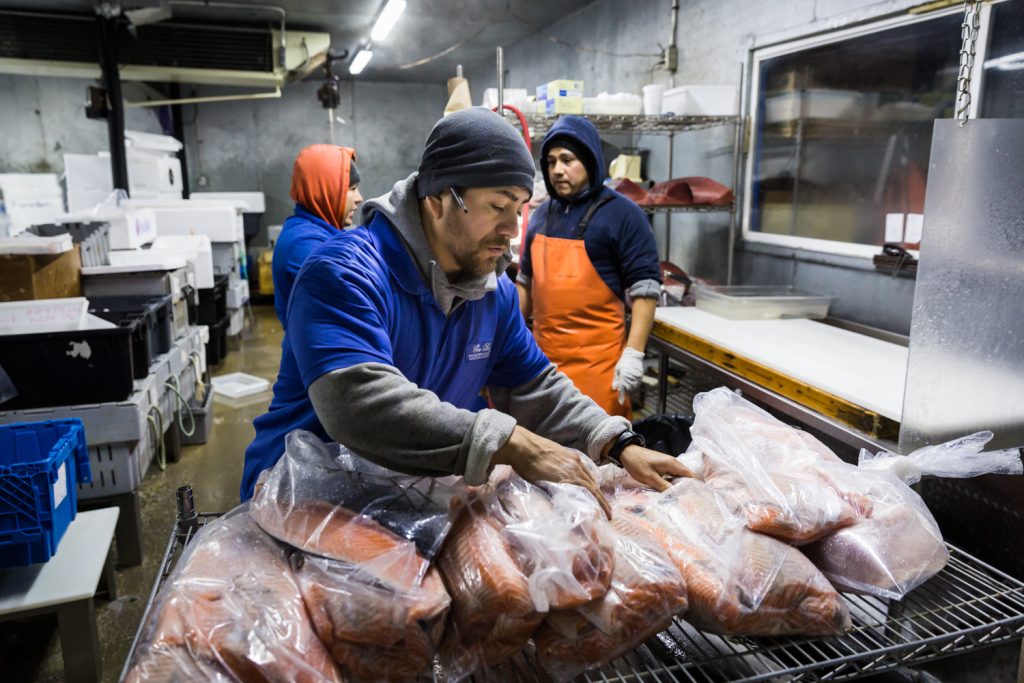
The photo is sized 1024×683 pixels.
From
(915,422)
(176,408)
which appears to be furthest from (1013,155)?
(176,408)

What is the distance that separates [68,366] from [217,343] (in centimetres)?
366

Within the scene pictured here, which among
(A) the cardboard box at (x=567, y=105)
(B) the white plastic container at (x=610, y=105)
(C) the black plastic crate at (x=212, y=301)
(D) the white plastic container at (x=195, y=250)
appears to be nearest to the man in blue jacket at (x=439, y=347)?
(A) the cardboard box at (x=567, y=105)

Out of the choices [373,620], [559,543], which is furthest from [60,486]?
[559,543]

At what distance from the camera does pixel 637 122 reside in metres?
4.30

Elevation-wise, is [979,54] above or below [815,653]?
above

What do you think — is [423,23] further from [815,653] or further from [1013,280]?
[815,653]

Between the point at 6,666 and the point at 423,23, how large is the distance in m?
6.82

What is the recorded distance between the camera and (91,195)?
6.77 meters

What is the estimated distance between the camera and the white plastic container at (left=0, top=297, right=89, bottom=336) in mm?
2741

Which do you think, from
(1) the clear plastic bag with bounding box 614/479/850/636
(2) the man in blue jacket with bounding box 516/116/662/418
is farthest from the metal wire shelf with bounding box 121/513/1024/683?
(2) the man in blue jacket with bounding box 516/116/662/418

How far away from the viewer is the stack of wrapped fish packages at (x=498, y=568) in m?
0.91

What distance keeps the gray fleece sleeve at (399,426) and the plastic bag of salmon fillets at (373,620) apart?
0.20 metres

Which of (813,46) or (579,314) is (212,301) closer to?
(579,314)

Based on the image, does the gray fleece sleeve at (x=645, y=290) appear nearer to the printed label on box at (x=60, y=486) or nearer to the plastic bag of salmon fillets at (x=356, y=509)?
the plastic bag of salmon fillets at (x=356, y=509)
